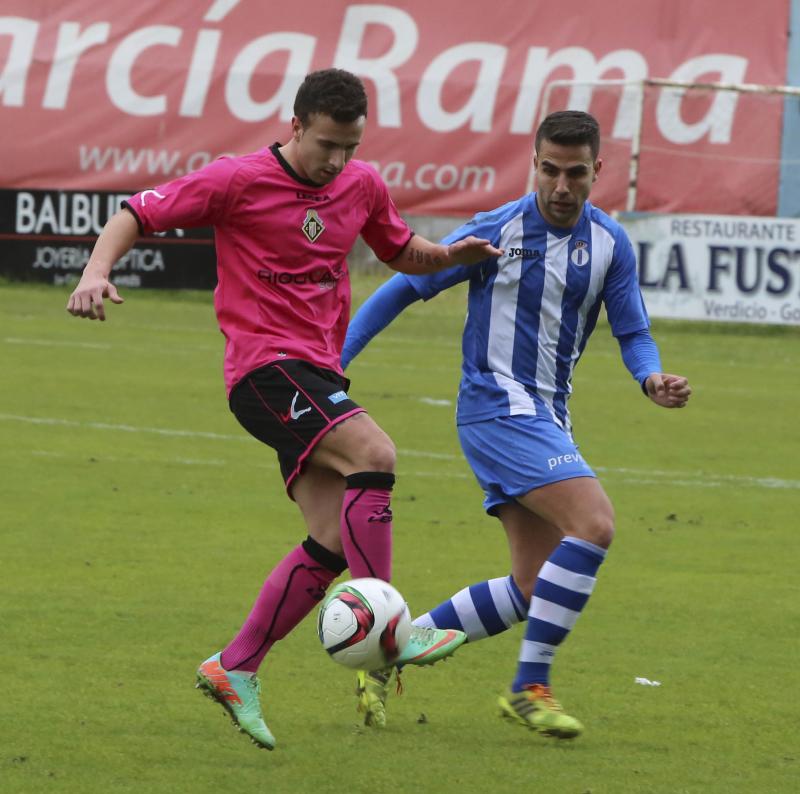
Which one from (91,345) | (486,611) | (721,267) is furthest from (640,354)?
(721,267)

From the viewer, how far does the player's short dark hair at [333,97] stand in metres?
5.07

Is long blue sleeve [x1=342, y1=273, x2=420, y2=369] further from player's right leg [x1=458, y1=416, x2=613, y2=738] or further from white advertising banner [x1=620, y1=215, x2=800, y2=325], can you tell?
white advertising banner [x1=620, y1=215, x2=800, y2=325]

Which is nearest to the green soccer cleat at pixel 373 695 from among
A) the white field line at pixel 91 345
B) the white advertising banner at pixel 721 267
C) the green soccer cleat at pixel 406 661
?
the green soccer cleat at pixel 406 661

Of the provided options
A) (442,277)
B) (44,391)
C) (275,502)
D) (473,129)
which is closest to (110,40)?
(473,129)

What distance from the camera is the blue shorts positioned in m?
5.45

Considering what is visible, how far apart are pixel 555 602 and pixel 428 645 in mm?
406

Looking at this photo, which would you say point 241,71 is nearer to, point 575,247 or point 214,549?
point 214,549

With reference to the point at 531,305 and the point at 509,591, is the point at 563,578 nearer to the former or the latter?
the point at 509,591

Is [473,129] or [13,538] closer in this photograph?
[13,538]

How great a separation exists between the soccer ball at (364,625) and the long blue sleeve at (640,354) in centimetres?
121

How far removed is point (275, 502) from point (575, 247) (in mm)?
4180

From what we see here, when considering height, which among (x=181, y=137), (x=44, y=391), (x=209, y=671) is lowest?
(x=209, y=671)

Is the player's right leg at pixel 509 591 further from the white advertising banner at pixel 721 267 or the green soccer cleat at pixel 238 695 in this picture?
the white advertising banner at pixel 721 267

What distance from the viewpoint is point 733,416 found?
13.8m
